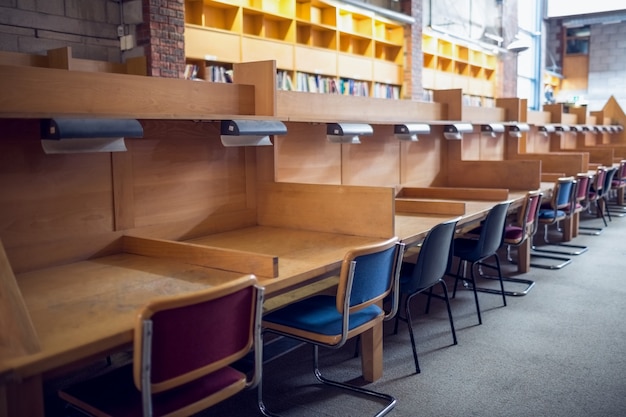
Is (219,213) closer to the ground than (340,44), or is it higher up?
closer to the ground

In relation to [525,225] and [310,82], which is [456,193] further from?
[310,82]

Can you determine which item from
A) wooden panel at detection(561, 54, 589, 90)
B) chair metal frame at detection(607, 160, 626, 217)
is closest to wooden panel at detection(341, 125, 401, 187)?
chair metal frame at detection(607, 160, 626, 217)

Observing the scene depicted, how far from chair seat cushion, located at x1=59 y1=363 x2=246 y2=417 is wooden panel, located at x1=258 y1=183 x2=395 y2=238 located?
1259 mm

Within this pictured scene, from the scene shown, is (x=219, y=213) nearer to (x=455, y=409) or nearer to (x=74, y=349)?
(x=455, y=409)

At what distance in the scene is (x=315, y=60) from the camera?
8289mm

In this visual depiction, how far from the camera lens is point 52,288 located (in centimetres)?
211

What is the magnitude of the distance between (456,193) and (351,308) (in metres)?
2.65

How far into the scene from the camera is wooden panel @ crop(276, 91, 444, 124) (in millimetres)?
3664

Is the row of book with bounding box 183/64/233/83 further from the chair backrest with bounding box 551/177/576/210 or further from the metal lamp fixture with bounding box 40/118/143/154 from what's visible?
the metal lamp fixture with bounding box 40/118/143/154

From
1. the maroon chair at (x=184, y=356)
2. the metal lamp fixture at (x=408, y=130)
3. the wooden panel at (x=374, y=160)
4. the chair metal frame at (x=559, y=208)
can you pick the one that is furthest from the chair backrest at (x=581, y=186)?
the maroon chair at (x=184, y=356)

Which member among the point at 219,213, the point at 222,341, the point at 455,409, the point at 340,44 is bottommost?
the point at 455,409

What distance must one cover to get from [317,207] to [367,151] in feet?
4.52

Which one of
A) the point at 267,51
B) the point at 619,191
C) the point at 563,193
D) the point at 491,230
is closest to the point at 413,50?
the point at 267,51

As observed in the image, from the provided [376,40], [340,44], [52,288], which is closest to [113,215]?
[52,288]
